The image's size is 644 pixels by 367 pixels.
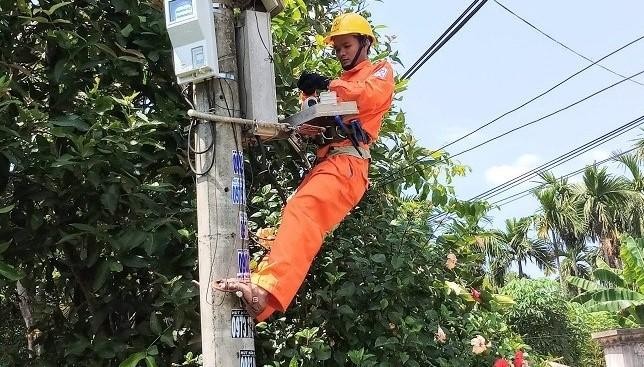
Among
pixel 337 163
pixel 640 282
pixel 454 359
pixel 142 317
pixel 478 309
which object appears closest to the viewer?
pixel 337 163

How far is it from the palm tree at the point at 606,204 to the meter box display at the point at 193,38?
22.6 metres

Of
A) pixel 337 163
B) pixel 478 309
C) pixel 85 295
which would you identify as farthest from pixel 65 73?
pixel 478 309

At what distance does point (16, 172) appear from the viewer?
352cm

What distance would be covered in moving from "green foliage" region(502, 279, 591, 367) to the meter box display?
15.0 metres

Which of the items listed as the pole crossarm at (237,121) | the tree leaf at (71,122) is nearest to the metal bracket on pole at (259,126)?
the pole crossarm at (237,121)

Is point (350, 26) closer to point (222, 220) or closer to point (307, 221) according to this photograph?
point (307, 221)

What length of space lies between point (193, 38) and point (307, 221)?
0.81m

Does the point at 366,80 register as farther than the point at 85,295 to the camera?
No

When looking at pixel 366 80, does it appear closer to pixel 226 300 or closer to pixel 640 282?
pixel 226 300

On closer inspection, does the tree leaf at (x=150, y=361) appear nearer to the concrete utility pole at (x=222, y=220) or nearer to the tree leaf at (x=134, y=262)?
Answer: the tree leaf at (x=134, y=262)

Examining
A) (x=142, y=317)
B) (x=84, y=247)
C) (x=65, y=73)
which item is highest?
(x=65, y=73)

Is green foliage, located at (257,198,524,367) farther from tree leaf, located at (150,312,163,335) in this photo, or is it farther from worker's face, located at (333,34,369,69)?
worker's face, located at (333,34,369,69)

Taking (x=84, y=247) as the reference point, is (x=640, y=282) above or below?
above

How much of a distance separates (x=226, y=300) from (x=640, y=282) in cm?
1368
